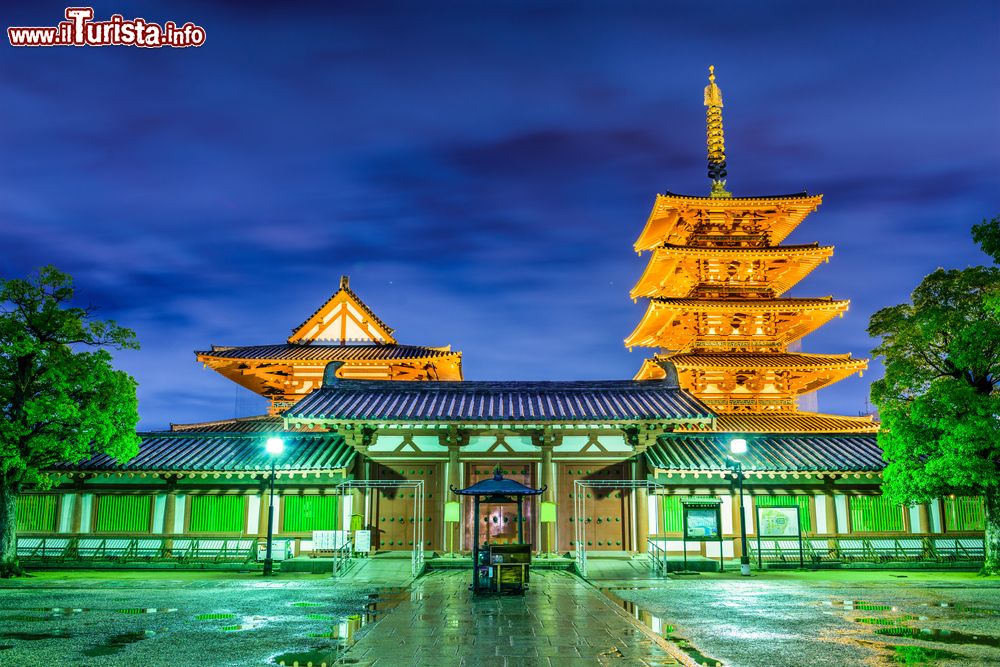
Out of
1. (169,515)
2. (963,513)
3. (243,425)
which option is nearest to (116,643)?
(169,515)

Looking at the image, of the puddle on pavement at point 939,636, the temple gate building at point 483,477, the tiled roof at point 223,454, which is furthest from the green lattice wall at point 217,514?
the puddle on pavement at point 939,636

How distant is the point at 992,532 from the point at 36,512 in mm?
30285

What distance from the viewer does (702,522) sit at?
22250 millimetres

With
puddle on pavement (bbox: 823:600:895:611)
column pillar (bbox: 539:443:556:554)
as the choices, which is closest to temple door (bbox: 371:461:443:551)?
column pillar (bbox: 539:443:556:554)

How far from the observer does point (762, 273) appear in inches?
1404

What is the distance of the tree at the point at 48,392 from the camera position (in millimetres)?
20219

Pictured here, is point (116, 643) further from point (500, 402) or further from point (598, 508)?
point (598, 508)

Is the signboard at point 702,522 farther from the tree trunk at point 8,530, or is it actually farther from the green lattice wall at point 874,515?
the tree trunk at point 8,530

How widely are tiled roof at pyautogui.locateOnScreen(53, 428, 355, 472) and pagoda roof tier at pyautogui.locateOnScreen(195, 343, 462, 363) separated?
7.93 m

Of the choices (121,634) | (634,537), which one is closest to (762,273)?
(634,537)

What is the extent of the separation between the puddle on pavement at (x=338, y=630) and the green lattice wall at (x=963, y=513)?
1861 cm

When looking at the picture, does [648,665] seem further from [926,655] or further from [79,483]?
[79,483]

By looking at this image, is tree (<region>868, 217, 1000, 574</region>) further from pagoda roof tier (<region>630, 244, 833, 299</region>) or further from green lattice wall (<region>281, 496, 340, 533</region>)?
green lattice wall (<region>281, 496, 340, 533</region>)

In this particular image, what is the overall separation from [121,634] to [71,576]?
1081cm
